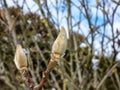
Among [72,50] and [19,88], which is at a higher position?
[72,50]

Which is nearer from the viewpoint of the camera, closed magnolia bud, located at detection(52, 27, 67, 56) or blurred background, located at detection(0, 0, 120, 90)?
closed magnolia bud, located at detection(52, 27, 67, 56)

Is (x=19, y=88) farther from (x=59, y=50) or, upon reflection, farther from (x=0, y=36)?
(x=59, y=50)

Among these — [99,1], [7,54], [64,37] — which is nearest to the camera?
[64,37]

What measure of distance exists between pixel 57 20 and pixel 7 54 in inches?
65.0

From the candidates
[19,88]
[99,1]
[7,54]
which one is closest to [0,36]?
[7,54]

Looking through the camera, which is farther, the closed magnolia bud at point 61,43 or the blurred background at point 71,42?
the blurred background at point 71,42

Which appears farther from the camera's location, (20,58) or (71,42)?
(71,42)

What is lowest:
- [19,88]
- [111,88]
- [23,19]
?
[111,88]

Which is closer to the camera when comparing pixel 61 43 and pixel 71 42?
pixel 61 43

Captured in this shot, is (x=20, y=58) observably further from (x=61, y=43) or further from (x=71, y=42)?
(x=71, y=42)

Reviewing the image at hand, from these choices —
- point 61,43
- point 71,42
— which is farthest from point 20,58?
point 71,42

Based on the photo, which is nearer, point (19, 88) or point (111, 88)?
point (19, 88)

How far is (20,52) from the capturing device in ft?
2.49

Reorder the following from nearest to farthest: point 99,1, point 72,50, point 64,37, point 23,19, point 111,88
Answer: point 64,37 < point 99,1 < point 72,50 < point 23,19 < point 111,88
